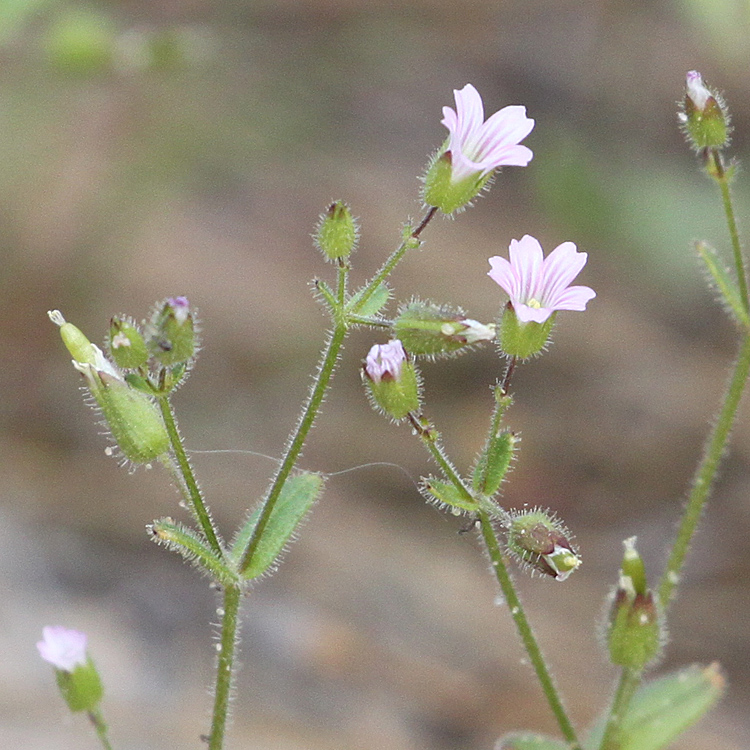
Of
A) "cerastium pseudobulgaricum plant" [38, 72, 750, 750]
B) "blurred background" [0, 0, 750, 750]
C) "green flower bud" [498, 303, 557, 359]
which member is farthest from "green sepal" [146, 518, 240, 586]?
"blurred background" [0, 0, 750, 750]

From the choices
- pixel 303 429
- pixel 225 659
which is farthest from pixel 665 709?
pixel 303 429

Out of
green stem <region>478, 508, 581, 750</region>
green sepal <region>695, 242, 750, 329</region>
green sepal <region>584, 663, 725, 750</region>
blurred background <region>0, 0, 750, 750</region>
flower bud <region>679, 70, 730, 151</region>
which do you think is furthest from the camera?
blurred background <region>0, 0, 750, 750</region>

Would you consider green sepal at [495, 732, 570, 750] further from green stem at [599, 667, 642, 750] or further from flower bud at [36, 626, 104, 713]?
flower bud at [36, 626, 104, 713]

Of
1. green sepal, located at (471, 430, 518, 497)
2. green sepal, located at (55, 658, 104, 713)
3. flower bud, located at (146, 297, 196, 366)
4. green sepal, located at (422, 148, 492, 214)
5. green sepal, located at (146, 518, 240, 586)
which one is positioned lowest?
green sepal, located at (55, 658, 104, 713)

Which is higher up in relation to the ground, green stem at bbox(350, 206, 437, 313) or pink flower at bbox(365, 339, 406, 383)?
green stem at bbox(350, 206, 437, 313)

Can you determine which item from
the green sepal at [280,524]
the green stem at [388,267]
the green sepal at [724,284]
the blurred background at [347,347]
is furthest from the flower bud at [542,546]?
the blurred background at [347,347]

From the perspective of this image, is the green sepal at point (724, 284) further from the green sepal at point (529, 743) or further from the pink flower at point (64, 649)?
the pink flower at point (64, 649)

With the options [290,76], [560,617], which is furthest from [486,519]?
[290,76]
